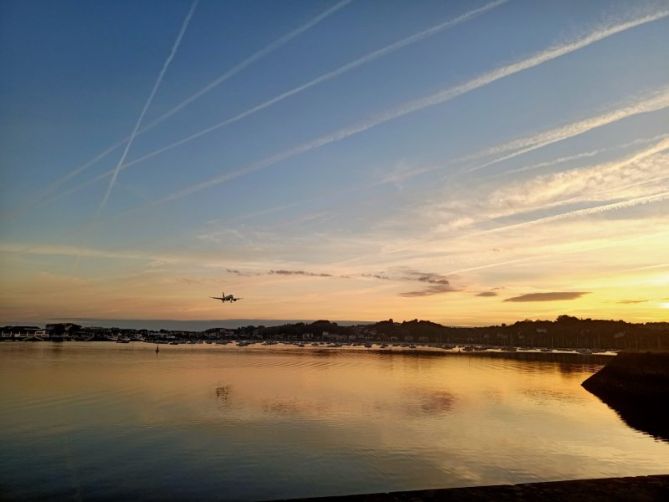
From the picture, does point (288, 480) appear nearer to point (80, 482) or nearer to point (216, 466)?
point (216, 466)

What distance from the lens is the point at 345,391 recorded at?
2534 inches

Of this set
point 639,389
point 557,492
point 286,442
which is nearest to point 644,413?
point 639,389

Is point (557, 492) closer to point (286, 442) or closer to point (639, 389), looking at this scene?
point (286, 442)

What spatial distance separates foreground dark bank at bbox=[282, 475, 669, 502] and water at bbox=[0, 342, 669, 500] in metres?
6.36

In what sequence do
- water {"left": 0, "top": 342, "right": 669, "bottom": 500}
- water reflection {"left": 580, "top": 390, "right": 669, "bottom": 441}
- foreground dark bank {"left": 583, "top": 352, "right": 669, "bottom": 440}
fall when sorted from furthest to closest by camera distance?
foreground dark bank {"left": 583, "top": 352, "right": 669, "bottom": 440} < water reflection {"left": 580, "top": 390, "right": 669, "bottom": 441} < water {"left": 0, "top": 342, "right": 669, "bottom": 500}

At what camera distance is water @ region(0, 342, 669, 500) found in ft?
76.9

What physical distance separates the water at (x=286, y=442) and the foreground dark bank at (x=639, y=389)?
2.41 m

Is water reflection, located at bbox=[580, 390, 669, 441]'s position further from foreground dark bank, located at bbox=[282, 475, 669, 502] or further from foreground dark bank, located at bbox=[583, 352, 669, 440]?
foreground dark bank, located at bbox=[282, 475, 669, 502]

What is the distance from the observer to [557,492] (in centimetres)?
1681

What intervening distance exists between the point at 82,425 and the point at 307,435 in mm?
17078

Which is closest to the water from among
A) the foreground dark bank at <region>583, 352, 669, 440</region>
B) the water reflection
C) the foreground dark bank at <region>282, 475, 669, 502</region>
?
the water reflection

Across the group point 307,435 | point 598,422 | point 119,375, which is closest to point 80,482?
point 307,435

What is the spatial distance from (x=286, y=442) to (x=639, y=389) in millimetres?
49425

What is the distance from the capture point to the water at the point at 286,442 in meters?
23.5
